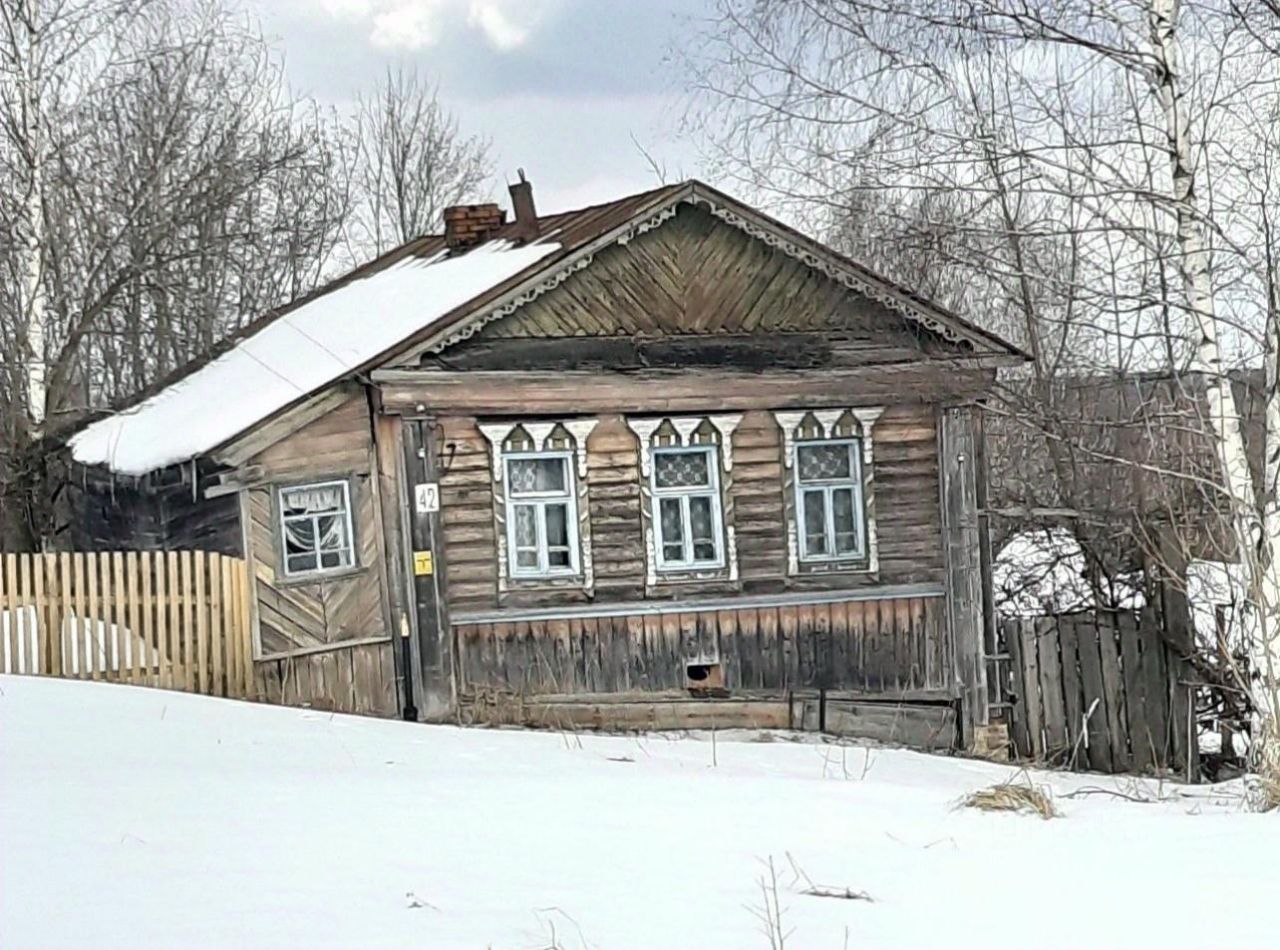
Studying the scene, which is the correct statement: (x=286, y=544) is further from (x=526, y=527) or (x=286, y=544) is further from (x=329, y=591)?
(x=526, y=527)

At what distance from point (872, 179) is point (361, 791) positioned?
615 cm

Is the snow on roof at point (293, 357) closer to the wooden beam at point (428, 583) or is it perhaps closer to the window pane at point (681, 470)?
the wooden beam at point (428, 583)

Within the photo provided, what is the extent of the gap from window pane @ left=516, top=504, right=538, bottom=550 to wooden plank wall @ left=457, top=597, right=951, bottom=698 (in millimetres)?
807

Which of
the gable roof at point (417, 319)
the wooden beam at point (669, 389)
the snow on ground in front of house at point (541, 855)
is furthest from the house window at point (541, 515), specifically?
the snow on ground in front of house at point (541, 855)

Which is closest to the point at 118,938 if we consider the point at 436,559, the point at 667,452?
the point at 436,559

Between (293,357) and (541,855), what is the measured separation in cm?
1463

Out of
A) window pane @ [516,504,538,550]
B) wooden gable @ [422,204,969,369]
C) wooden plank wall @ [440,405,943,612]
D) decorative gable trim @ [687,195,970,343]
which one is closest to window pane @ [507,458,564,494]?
window pane @ [516,504,538,550]

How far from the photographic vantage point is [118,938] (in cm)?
550

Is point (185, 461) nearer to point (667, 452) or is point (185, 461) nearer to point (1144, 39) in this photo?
point (667, 452)

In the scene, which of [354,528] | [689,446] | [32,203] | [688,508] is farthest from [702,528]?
[32,203]

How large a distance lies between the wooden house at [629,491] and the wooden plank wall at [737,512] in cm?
3

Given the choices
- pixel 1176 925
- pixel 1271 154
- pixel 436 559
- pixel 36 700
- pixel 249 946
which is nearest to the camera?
pixel 249 946

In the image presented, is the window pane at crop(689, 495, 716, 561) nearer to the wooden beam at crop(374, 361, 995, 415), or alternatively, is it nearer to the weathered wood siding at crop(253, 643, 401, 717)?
the wooden beam at crop(374, 361, 995, 415)

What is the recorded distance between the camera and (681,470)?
737 inches
